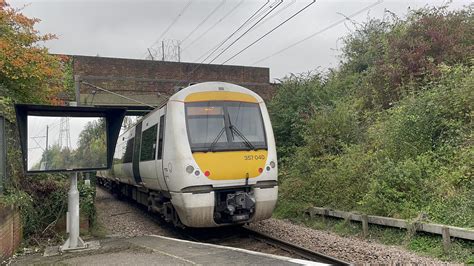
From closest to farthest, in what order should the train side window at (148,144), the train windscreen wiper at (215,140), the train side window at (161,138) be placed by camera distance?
the train windscreen wiper at (215,140), the train side window at (161,138), the train side window at (148,144)

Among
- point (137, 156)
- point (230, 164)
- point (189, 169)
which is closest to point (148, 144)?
point (137, 156)

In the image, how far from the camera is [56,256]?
7.50 meters

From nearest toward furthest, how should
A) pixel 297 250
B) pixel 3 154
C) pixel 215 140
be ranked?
pixel 297 250 < pixel 3 154 < pixel 215 140

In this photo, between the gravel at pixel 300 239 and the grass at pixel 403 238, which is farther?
the gravel at pixel 300 239

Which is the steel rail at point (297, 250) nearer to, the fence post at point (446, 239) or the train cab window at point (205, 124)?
the fence post at point (446, 239)

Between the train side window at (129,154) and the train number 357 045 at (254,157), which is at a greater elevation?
the train side window at (129,154)

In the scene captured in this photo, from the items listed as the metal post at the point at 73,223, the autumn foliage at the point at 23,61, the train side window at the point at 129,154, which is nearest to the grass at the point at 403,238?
the metal post at the point at 73,223

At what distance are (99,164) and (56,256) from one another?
1887mm

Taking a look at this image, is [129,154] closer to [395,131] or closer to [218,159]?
[218,159]

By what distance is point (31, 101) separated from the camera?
1288cm

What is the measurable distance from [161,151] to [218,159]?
1.59m

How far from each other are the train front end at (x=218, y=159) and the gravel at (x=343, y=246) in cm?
102

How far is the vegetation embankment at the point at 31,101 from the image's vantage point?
882cm

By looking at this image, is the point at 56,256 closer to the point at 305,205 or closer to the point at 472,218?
the point at 305,205
